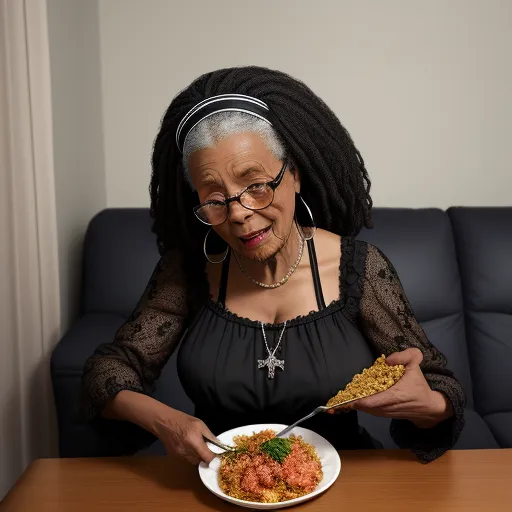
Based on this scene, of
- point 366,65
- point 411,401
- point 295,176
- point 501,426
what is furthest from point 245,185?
point 366,65

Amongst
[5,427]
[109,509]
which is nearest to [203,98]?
[109,509]

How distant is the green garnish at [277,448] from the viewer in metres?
1.10

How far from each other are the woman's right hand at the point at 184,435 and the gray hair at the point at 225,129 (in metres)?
0.50

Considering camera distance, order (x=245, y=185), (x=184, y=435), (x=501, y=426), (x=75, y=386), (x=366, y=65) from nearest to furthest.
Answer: (x=184, y=435) < (x=245, y=185) < (x=75, y=386) < (x=501, y=426) < (x=366, y=65)

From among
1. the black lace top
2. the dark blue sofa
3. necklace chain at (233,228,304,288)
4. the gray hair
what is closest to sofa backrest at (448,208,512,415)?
the dark blue sofa

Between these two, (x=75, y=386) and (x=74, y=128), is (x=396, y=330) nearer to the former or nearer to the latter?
(x=75, y=386)

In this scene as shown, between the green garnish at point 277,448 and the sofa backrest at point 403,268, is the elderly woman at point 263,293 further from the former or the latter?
the sofa backrest at point 403,268

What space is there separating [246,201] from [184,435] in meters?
0.44

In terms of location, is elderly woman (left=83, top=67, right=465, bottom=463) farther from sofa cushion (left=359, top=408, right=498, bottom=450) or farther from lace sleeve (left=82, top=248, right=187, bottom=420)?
sofa cushion (left=359, top=408, right=498, bottom=450)

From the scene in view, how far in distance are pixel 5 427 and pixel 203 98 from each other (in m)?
1.34

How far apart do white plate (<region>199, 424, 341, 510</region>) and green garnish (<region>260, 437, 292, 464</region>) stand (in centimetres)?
7

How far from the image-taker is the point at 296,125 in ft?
4.36

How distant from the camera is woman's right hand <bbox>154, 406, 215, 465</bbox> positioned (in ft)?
3.78

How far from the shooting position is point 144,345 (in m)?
1.46
